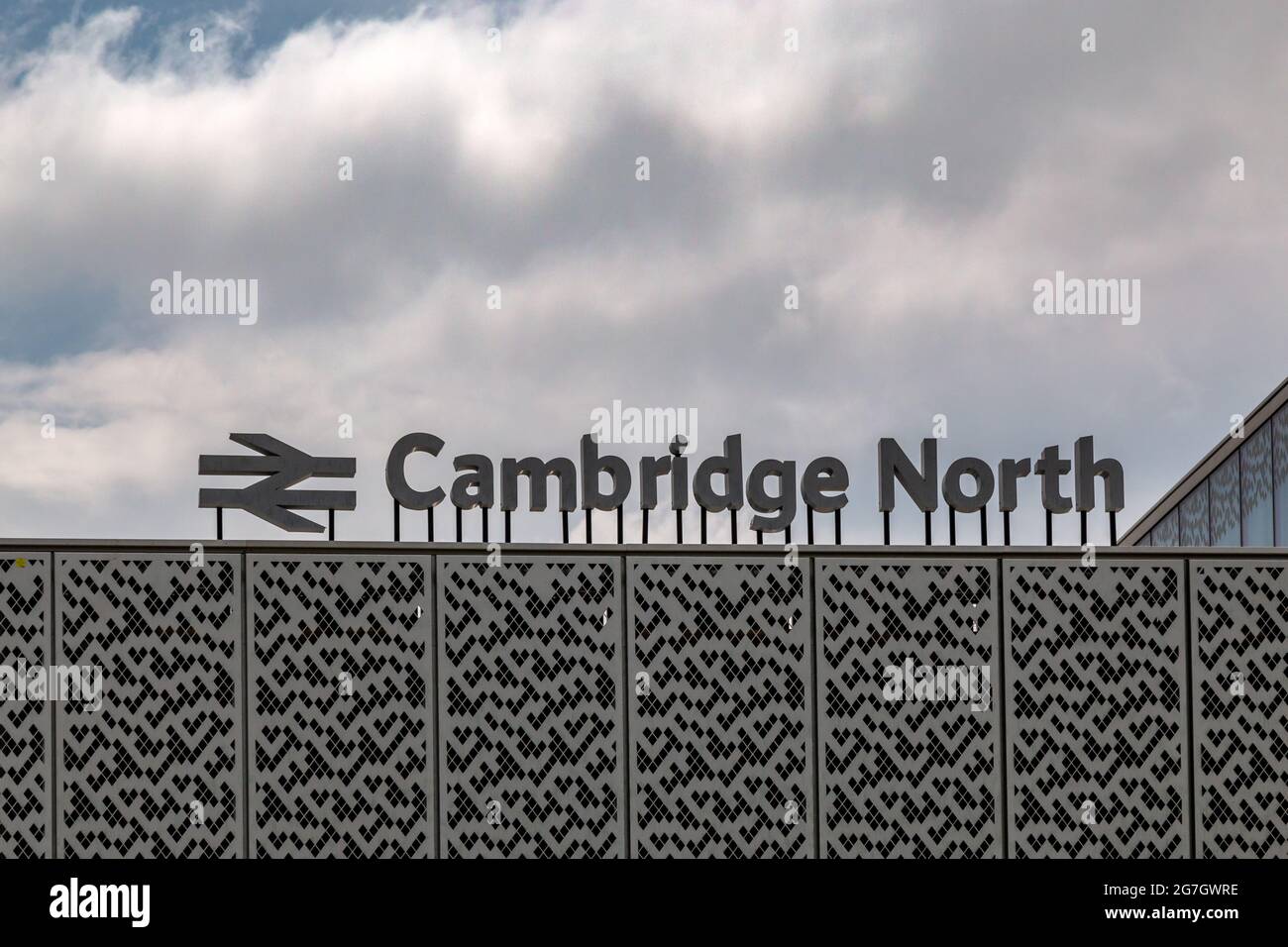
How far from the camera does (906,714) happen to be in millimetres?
16750

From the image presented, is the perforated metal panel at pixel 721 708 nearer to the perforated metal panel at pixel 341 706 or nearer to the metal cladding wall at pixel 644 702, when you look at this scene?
the metal cladding wall at pixel 644 702

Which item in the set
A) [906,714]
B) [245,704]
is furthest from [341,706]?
[906,714]

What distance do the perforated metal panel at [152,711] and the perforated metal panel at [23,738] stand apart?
0.20 metres

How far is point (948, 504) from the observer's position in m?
17.4

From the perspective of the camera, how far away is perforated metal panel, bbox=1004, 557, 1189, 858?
55.1ft

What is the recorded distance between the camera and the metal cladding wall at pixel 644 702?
16.2 m

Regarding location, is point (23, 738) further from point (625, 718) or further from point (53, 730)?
point (625, 718)

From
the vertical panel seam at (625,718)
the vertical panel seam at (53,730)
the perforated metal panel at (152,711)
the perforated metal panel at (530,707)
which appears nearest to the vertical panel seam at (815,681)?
the vertical panel seam at (625,718)

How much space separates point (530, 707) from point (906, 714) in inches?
183

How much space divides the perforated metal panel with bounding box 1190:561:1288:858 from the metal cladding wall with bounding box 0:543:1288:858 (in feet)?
0.11
